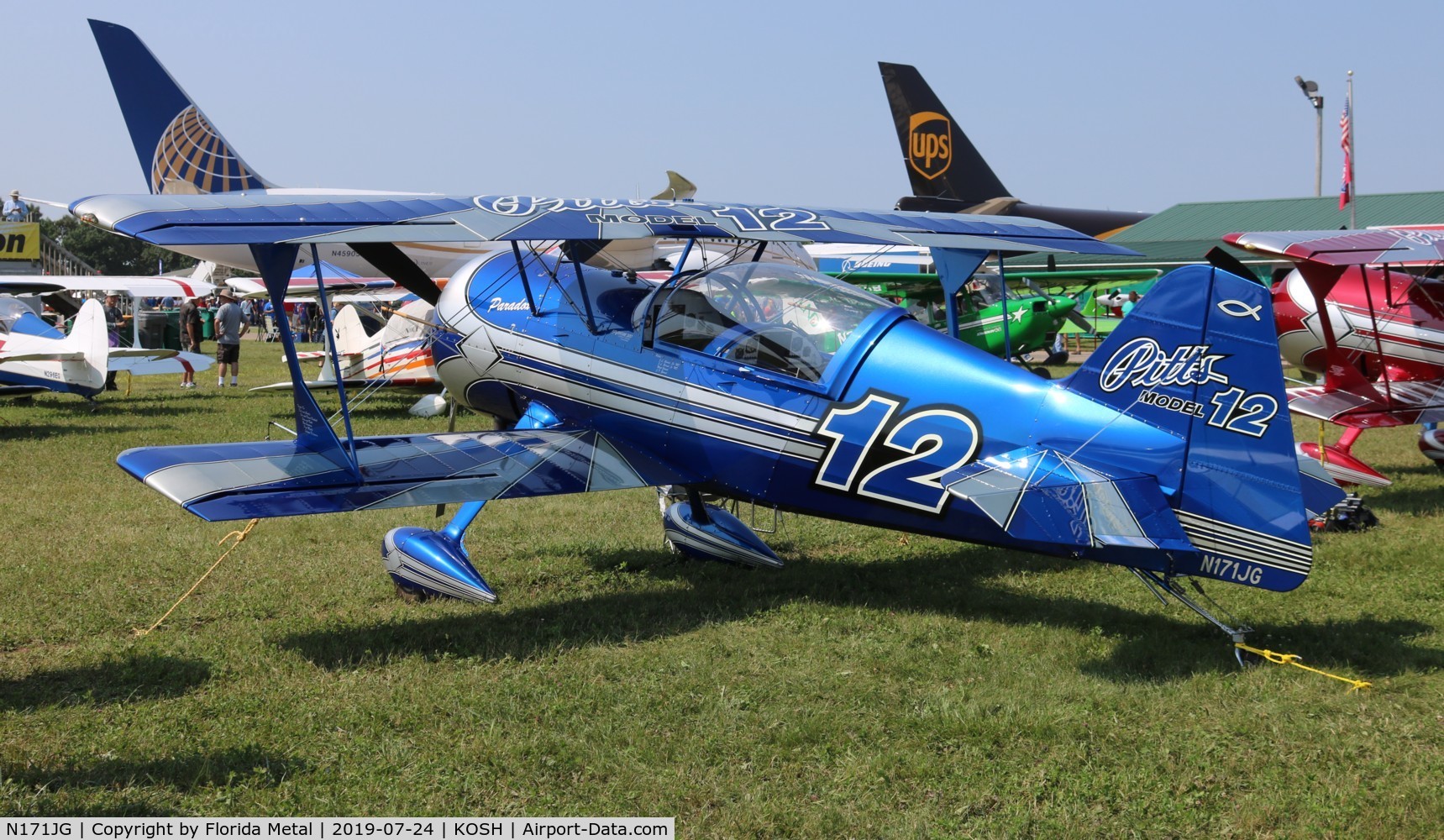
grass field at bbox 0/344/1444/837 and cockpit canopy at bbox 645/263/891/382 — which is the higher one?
cockpit canopy at bbox 645/263/891/382

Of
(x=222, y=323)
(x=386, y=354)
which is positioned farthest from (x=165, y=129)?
(x=386, y=354)

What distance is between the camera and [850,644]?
18.0 feet

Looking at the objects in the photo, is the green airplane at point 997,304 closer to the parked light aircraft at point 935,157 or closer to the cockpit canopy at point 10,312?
the parked light aircraft at point 935,157

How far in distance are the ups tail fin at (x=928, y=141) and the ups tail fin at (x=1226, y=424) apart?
85.4 feet

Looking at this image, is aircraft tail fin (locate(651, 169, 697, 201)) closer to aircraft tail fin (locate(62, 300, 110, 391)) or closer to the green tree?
aircraft tail fin (locate(62, 300, 110, 391))

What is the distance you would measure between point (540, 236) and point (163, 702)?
2611 millimetres

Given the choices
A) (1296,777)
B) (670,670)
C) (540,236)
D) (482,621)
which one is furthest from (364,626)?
(1296,777)

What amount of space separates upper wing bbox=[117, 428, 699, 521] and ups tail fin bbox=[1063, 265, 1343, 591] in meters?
2.56

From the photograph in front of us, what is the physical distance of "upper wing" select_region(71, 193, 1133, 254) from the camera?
5.12 meters

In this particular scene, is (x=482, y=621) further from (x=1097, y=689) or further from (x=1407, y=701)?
(x=1407, y=701)

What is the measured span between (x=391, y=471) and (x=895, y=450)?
2560mm

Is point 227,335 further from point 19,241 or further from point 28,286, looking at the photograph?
point 19,241

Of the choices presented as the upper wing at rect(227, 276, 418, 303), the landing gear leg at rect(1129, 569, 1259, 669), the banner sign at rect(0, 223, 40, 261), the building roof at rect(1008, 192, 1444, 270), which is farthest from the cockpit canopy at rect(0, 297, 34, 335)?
the banner sign at rect(0, 223, 40, 261)

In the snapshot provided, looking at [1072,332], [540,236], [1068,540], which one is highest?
[540,236]
